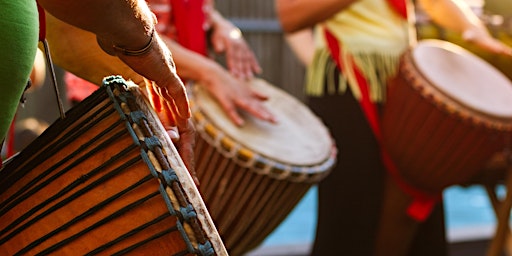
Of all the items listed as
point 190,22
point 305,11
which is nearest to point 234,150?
point 190,22

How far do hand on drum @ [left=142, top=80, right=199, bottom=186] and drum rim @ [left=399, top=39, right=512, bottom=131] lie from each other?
145cm

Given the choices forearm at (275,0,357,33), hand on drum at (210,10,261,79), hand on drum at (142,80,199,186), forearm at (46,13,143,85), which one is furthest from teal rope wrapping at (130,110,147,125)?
forearm at (275,0,357,33)

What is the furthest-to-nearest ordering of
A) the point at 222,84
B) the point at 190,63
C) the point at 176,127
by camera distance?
1. the point at 222,84
2. the point at 190,63
3. the point at 176,127

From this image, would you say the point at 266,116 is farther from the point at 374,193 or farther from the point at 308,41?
the point at 308,41

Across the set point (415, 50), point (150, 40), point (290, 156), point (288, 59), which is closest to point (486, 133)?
point (415, 50)

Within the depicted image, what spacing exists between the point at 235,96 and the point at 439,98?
2.44 ft

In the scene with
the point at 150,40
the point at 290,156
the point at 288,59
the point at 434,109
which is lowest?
the point at 288,59

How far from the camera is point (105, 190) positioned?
107 centimetres

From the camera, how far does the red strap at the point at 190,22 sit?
2.01 metres

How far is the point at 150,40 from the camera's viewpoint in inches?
41.6

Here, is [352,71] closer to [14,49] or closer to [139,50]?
[139,50]

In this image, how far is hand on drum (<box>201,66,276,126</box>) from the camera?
2.07 meters

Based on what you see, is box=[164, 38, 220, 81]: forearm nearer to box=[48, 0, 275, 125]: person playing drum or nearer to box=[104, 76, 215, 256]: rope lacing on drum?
box=[48, 0, 275, 125]: person playing drum

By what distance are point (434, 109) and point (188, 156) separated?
1479 mm
